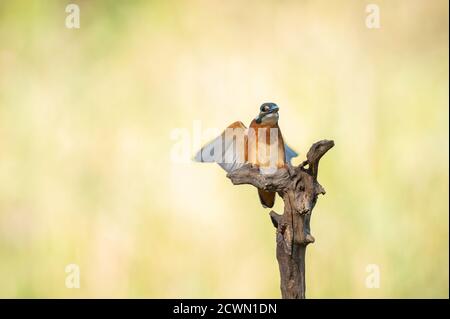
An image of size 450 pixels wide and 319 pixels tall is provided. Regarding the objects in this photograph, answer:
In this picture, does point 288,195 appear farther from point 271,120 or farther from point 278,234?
point 271,120

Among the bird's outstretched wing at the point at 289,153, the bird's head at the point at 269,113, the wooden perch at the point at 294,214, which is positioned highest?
the bird's head at the point at 269,113

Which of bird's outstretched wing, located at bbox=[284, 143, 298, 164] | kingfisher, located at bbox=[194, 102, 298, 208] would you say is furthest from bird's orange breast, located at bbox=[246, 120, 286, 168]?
bird's outstretched wing, located at bbox=[284, 143, 298, 164]

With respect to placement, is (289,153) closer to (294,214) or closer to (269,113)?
(269,113)

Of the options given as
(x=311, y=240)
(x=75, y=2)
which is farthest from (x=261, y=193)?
(x=75, y=2)

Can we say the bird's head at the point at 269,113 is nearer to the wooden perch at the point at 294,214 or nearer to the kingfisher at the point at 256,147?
the kingfisher at the point at 256,147

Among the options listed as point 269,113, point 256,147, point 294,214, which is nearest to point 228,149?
point 256,147

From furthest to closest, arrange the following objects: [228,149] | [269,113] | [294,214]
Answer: [228,149], [269,113], [294,214]

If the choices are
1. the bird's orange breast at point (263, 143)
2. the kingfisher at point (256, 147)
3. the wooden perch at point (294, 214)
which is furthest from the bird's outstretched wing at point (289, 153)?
the wooden perch at point (294, 214)
